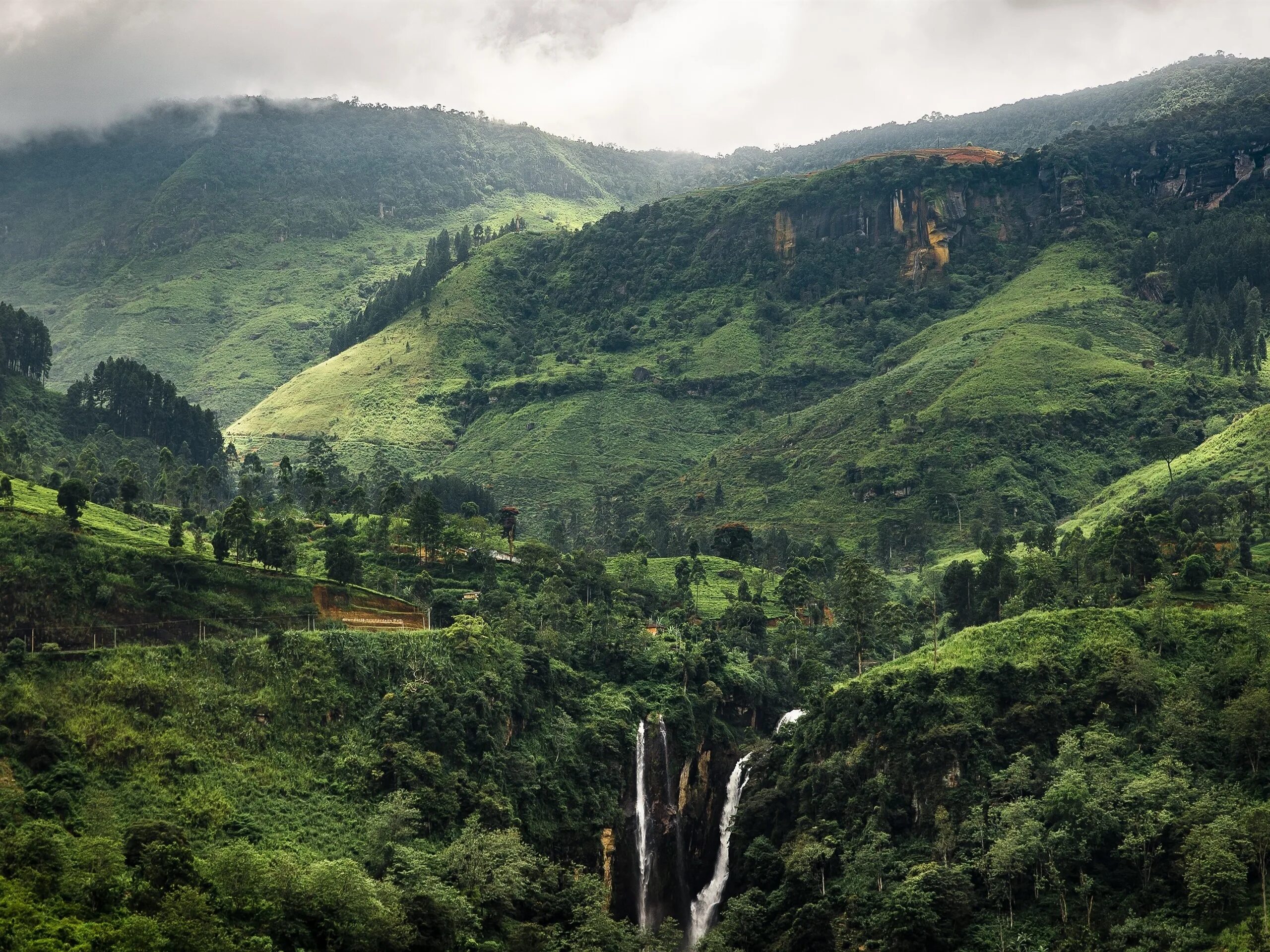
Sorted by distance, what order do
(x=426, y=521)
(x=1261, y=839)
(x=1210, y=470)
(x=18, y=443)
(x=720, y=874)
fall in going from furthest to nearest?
(x=1210, y=470) < (x=18, y=443) < (x=426, y=521) < (x=720, y=874) < (x=1261, y=839)

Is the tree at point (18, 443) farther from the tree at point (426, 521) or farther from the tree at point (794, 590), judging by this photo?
the tree at point (794, 590)

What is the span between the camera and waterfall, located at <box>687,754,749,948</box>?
102 meters

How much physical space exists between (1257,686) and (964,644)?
20963 mm

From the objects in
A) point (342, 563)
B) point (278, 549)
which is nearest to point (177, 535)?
point (278, 549)

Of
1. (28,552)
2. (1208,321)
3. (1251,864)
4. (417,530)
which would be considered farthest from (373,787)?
(1208,321)

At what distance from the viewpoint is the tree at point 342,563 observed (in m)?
109

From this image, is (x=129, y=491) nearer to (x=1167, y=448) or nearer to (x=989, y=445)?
(x=989, y=445)

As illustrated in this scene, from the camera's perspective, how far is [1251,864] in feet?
250

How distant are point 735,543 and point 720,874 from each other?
56.6 meters

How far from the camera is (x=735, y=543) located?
15750 cm

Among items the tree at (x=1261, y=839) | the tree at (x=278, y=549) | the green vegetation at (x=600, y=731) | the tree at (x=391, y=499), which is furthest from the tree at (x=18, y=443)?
the tree at (x=1261, y=839)

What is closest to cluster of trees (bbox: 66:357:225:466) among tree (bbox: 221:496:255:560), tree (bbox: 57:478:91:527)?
tree (bbox: 221:496:255:560)

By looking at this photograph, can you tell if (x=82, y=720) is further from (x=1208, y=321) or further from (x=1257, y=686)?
(x=1208, y=321)

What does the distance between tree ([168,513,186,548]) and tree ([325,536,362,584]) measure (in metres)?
10.5
